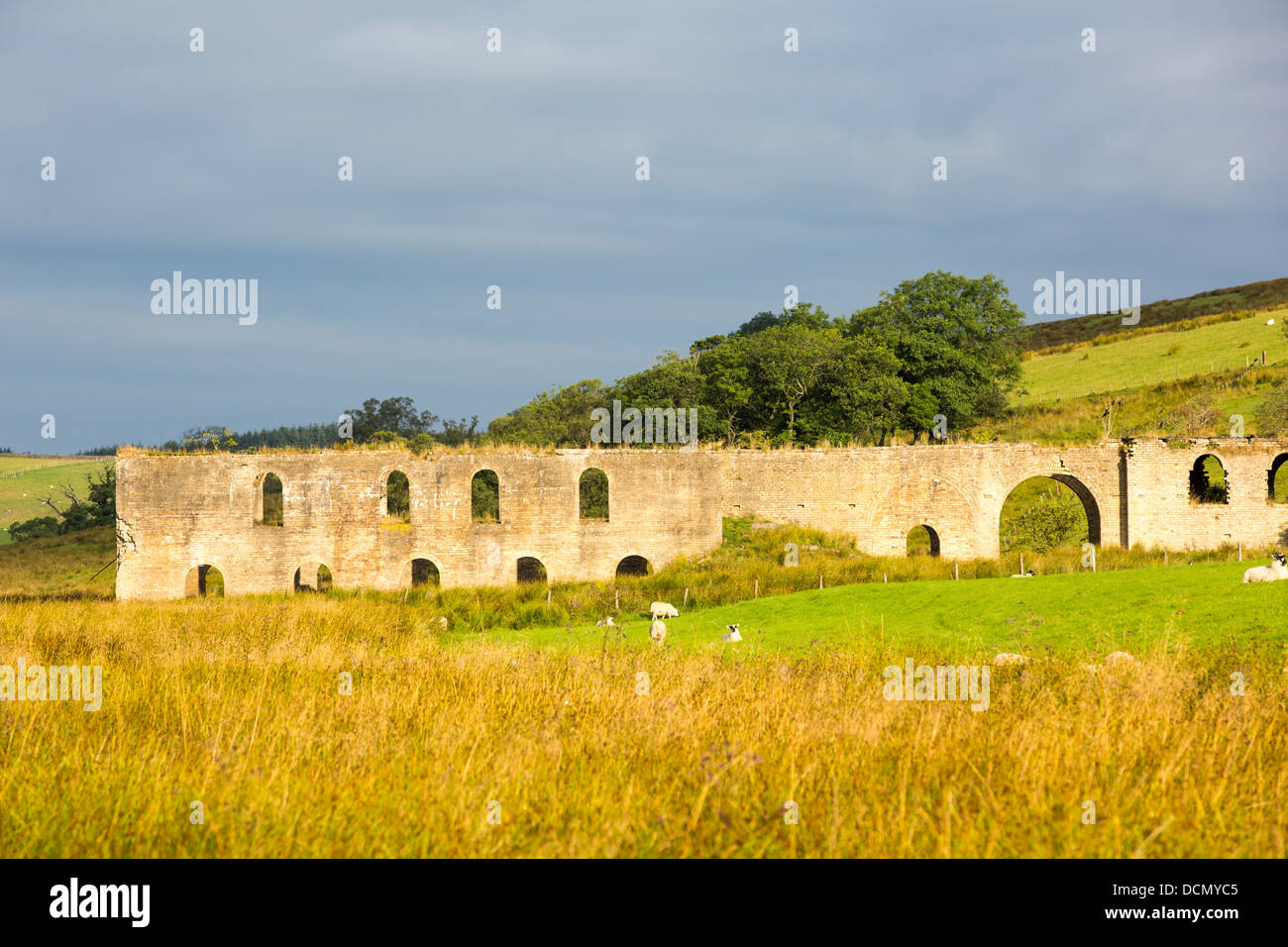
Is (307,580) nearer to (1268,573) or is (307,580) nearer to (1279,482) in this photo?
(1268,573)

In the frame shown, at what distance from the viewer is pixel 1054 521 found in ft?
116

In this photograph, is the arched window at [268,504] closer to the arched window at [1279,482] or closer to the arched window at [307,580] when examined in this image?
the arched window at [307,580]

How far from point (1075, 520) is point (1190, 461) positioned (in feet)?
20.8

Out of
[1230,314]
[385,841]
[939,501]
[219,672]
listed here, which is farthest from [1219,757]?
[1230,314]

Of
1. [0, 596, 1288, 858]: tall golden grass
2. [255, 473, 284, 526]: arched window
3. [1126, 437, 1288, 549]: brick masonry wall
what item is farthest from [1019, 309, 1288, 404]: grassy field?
[0, 596, 1288, 858]: tall golden grass

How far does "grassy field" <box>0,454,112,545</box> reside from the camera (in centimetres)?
7688

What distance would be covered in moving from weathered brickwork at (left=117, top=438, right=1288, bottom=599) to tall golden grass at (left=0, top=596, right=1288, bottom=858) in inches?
800

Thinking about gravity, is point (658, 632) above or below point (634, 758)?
below

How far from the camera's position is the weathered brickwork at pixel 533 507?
29688 mm

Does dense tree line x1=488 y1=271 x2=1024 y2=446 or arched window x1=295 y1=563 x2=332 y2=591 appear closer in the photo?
arched window x1=295 y1=563 x2=332 y2=591

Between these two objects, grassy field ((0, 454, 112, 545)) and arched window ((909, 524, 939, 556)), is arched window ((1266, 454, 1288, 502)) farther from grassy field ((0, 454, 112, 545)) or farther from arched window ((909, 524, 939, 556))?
grassy field ((0, 454, 112, 545))

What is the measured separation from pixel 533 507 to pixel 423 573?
6.86 meters

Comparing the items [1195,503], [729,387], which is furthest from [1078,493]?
[729,387]
